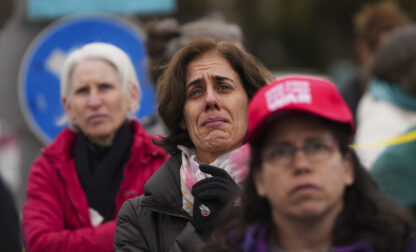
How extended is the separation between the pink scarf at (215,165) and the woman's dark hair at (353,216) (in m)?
0.43

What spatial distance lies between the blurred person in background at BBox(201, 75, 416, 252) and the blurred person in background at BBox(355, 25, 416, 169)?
1.93 metres

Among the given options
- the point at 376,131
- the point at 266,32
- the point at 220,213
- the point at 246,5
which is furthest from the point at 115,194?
the point at 266,32

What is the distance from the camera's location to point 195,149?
13.1 feet

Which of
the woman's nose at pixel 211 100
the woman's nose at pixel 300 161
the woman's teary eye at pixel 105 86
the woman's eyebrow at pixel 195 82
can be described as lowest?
the woman's nose at pixel 300 161

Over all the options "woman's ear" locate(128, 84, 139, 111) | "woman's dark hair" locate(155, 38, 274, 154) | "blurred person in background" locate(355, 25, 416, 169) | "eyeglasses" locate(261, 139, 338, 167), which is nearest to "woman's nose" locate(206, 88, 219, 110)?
"woman's dark hair" locate(155, 38, 274, 154)

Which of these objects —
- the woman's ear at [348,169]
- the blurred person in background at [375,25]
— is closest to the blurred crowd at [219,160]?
the woman's ear at [348,169]

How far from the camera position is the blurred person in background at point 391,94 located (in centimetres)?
501

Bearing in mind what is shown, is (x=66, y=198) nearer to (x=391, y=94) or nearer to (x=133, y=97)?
(x=133, y=97)

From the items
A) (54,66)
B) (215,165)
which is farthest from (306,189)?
(54,66)

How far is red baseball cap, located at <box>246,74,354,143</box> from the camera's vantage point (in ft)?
9.50

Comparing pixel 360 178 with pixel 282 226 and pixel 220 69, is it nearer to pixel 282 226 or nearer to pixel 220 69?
pixel 282 226

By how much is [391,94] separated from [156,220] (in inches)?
83.9

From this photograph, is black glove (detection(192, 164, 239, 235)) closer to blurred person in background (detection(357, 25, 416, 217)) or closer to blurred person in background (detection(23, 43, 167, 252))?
blurred person in background (detection(23, 43, 167, 252))

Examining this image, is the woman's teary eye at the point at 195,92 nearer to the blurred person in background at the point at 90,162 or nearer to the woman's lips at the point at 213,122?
the woman's lips at the point at 213,122
